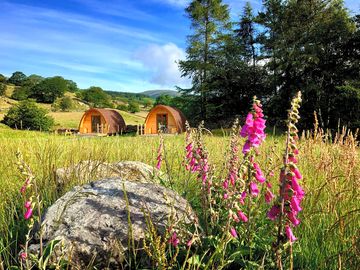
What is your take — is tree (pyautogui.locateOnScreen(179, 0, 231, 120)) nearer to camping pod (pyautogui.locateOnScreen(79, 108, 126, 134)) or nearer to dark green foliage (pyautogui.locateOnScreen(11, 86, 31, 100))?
camping pod (pyautogui.locateOnScreen(79, 108, 126, 134))

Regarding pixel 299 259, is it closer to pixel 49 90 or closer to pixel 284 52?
pixel 284 52

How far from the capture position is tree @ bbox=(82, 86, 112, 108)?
85.4 metres

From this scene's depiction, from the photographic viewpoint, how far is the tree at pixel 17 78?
299ft

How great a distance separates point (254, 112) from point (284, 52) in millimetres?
28881

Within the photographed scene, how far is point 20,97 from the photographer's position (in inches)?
2810

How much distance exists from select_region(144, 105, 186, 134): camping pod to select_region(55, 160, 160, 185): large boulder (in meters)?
24.0

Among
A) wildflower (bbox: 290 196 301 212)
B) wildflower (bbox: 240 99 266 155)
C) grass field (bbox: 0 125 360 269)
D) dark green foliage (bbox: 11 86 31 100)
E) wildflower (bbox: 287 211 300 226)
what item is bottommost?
grass field (bbox: 0 125 360 269)

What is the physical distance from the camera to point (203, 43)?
3434 cm

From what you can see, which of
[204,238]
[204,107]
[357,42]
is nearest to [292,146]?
[204,238]

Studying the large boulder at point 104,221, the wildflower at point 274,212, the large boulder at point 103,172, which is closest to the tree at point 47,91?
the large boulder at point 103,172

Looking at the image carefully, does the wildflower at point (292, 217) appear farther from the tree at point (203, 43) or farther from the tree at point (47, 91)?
the tree at point (47, 91)

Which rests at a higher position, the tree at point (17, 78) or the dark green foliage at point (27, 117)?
the tree at point (17, 78)

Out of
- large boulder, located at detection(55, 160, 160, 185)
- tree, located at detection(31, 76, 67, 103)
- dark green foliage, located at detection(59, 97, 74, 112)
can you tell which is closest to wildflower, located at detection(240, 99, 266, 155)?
large boulder, located at detection(55, 160, 160, 185)

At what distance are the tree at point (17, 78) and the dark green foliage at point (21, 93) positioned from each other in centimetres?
1392
